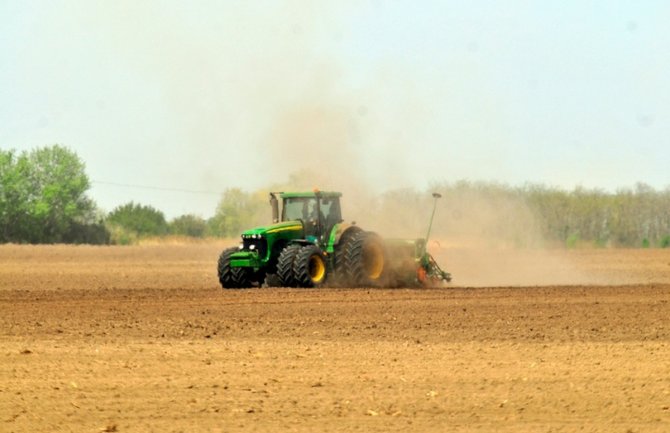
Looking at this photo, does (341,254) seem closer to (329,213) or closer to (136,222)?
(329,213)

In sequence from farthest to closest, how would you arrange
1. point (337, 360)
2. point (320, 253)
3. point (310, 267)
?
point (320, 253), point (310, 267), point (337, 360)

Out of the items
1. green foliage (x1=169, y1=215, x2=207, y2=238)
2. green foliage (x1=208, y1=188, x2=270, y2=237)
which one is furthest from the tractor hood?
green foliage (x1=169, y1=215, x2=207, y2=238)

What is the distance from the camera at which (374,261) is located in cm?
2994

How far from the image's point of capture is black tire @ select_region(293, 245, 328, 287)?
2820 cm

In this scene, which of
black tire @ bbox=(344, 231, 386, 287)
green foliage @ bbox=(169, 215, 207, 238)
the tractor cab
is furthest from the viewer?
green foliage @ bbox=(169, 215, 207, 238)

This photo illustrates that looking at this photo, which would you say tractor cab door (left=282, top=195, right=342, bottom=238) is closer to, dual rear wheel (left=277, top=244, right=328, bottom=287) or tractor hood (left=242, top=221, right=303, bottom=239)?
tractor hood (left=242, top=221, right=303, bottom=239)

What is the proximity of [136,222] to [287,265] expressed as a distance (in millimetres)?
54299

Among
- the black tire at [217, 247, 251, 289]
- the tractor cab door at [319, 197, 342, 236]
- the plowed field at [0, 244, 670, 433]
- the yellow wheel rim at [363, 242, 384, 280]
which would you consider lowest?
the plowed field at [0, 244, 670, 433]

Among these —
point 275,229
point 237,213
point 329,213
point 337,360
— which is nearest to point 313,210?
point 329,213

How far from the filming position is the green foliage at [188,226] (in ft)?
256

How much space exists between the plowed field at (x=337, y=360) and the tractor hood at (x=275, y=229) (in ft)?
5.31

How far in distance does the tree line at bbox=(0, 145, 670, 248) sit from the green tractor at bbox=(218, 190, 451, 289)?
3884 millimetres

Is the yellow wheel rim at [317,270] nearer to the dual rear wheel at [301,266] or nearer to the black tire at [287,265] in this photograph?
the dual rear wheel at [301,266]

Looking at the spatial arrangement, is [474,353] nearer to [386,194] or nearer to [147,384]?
[147,384]
